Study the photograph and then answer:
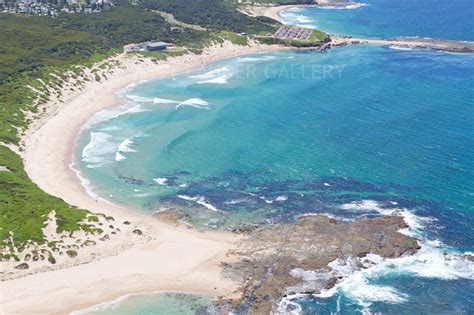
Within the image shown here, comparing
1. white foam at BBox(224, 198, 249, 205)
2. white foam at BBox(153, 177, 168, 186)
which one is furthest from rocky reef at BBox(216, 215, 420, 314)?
white foam at BBox(153, 177, 168, 186)

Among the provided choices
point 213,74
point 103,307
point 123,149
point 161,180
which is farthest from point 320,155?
point 213,74

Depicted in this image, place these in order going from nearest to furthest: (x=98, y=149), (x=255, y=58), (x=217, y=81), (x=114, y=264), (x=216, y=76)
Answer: (x=114, y=264)
(x=98, y=149)
(x=217, y=81)
(x=216, y=76)
(x=255, y=58)

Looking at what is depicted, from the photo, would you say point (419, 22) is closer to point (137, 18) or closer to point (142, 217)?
Result: point (137, 18)

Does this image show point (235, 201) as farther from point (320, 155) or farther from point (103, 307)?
point (103, 307)

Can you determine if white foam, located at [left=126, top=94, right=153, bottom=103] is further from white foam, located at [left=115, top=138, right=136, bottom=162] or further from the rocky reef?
the rocky reef

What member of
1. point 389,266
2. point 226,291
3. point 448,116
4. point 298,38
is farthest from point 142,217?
point 298,38

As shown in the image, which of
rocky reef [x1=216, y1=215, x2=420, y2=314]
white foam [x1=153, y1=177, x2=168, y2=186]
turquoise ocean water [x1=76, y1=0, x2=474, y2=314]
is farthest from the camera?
white foam [x1=153, y1=177, x2=168, y2=186]
